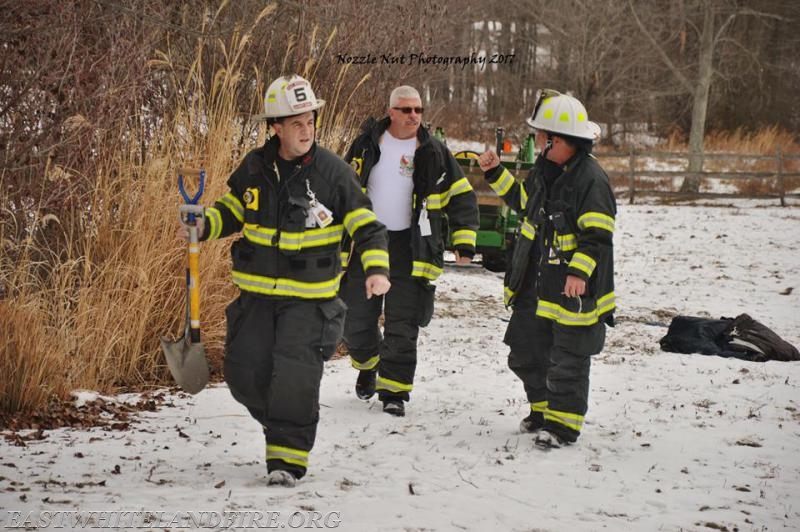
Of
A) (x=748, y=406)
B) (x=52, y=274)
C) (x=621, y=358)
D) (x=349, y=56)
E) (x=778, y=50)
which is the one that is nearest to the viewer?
(x=52, y=274)

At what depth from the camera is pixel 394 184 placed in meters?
6.32

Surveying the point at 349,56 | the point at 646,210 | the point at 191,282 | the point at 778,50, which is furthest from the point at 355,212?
the point at 778,50

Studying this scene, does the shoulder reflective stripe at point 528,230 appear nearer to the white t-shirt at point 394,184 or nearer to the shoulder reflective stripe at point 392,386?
the white t-shirt at point 394,184

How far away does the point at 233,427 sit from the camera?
5.70 metres

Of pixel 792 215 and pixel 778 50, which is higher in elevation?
pixel 778 50

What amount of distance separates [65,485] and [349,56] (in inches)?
263

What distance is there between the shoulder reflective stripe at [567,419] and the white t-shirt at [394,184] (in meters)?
1.55

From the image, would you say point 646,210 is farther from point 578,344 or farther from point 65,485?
point 65,485

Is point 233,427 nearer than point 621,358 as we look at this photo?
Yes

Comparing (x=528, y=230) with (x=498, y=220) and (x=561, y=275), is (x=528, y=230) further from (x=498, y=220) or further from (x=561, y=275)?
(x=498, y=220)

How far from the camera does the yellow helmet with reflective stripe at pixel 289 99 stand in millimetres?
4711

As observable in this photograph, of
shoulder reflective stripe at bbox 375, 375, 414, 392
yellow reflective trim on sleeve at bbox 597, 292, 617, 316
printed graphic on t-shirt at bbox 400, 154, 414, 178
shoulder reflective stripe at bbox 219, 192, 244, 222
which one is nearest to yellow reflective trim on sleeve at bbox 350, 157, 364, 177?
printed graphic on t-shirt at bbox 400, 154, 414, 178

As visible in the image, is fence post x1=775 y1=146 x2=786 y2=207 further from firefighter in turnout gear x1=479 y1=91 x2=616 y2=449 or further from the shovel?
the shovel

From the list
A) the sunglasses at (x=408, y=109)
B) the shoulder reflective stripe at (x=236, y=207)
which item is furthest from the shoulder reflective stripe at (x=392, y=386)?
the shoulder reflective stripe at (x=236, y=207)
